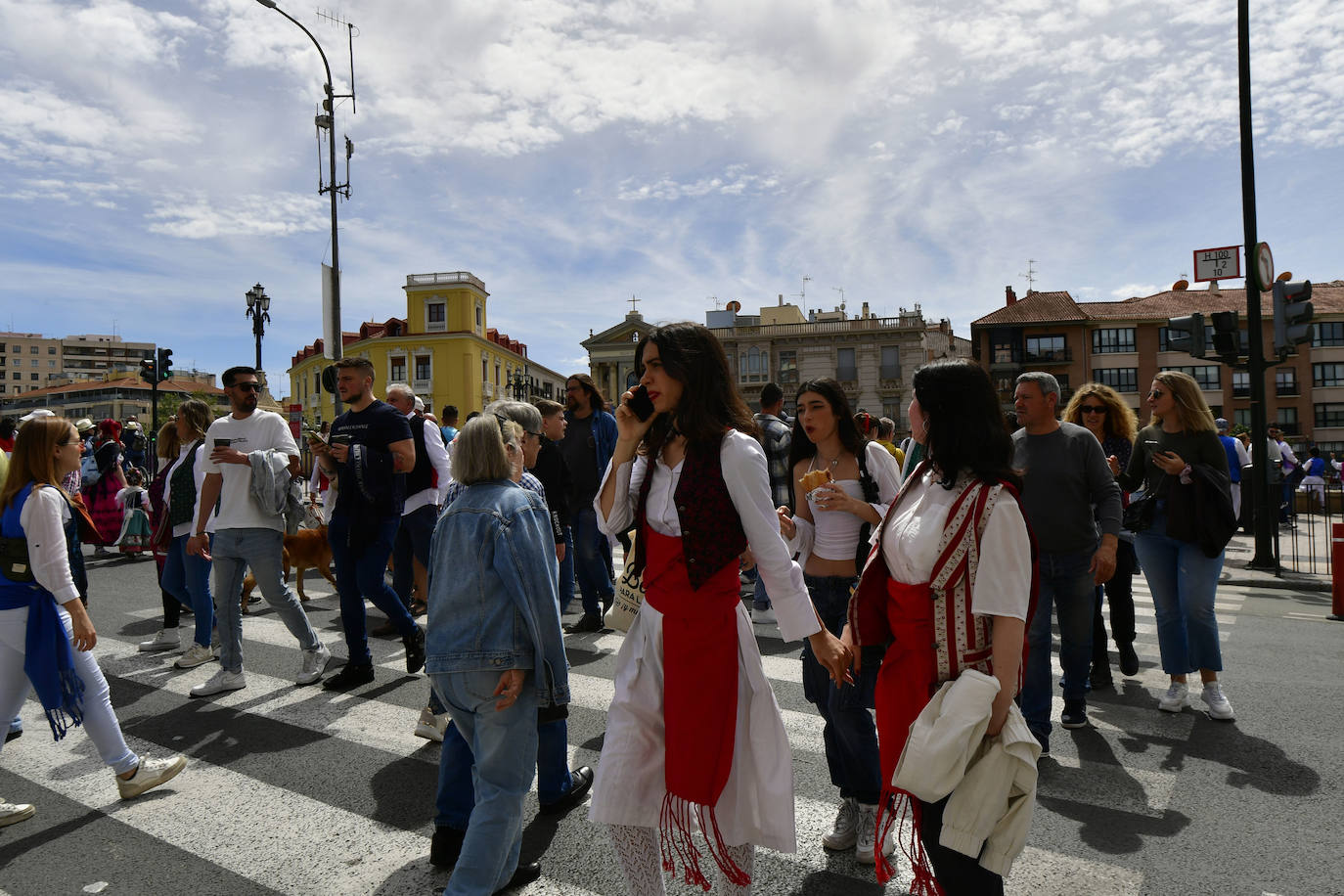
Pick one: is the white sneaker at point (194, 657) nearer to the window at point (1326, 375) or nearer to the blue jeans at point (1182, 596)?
the blue jeans at point (1182, 596)

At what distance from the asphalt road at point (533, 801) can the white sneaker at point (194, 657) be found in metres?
0.18

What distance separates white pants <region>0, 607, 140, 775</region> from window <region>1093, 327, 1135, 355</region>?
64.8 metres

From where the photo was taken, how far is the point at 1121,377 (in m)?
58.4

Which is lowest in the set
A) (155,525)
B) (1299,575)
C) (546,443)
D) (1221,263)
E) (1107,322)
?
(1299,575)

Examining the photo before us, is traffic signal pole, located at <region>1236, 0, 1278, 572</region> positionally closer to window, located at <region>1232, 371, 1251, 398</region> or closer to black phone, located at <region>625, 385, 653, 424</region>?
black phone, located at <region>625, 385, 653, 424</region>

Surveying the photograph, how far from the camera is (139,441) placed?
1491cm

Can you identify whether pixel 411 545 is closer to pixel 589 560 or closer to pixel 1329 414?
pixel 589 560

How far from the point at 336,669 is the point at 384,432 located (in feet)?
6.21

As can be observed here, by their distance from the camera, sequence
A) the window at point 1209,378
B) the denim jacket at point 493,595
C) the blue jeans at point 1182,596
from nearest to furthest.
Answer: the denim jacket at point 493,595
the blue jeans at point 1182,596
the window at point 1209,378

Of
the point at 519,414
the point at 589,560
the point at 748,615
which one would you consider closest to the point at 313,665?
the point at 589,560

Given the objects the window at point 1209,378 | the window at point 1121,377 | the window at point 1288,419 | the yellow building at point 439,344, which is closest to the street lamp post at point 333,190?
the yellow building at point 439,344

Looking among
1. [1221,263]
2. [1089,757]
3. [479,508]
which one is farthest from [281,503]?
[1221,263]

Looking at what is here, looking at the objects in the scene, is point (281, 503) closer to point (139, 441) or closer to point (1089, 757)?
point (1089, 757)

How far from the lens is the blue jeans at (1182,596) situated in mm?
4934
